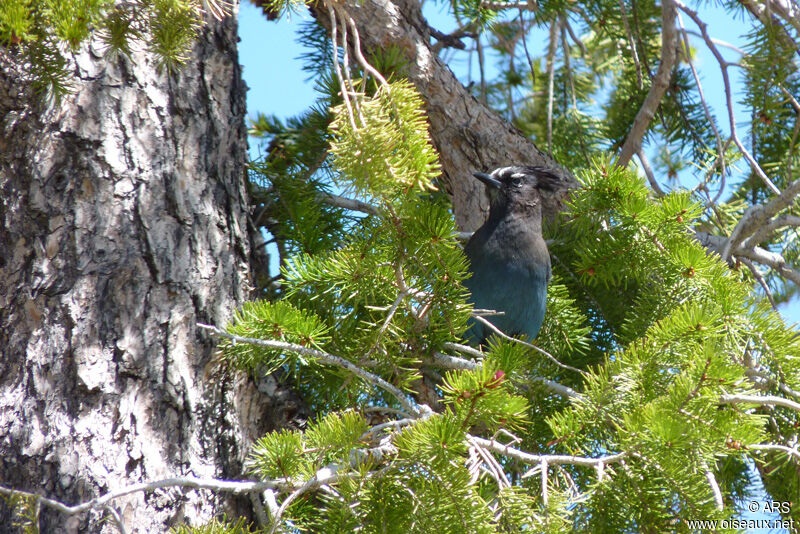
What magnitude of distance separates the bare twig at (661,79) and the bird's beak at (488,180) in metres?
0.48

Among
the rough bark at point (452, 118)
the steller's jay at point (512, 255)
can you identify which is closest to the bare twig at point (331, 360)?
the steller's jay at point (512, 255)

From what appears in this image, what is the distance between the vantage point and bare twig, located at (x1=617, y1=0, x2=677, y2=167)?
3006 millimetres

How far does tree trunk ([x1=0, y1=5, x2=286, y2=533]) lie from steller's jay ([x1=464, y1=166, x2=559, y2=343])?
94 cm

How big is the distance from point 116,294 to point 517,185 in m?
1.58

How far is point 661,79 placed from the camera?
2998 mm

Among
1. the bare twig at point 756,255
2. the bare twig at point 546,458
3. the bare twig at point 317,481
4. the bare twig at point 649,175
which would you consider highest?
the bare twig at point 649,175

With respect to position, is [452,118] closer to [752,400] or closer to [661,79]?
[661,79]

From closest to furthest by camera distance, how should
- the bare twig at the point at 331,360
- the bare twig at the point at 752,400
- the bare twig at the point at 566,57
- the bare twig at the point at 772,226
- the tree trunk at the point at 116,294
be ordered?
the bare twig at the point at 752,400 → the bare twig at the point at 331,360 → the tree trunk at the point at 116,294 → the bare twig at the point at 772,226 → the bare twig at the point at 566,57

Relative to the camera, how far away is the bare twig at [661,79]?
3006 millimetres

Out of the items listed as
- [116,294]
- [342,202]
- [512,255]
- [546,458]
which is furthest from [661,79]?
[116,294]

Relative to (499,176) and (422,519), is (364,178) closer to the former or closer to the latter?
(422,519)

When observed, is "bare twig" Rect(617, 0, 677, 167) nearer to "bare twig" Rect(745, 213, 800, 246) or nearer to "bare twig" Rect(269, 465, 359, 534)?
"bare twig" Rect(745, 213, 800, 246)

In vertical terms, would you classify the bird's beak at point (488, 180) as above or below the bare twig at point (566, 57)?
Answer: below

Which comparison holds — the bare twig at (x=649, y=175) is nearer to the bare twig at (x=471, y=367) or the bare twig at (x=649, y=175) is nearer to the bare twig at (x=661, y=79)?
the bare twig at (x=661, y=79)
